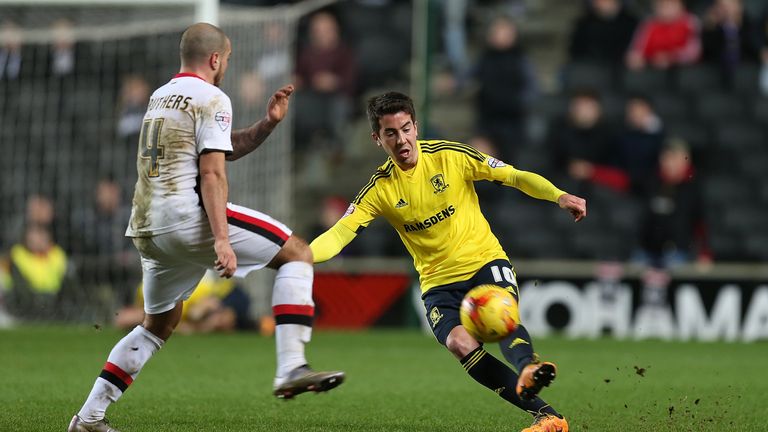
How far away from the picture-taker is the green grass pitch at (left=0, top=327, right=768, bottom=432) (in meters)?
6.33

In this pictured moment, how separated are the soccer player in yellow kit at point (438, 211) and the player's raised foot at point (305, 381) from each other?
2.81 feet

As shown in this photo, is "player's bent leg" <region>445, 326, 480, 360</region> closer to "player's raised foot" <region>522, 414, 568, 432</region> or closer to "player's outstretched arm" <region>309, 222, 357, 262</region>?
"player's raised foot" <region>522, 414, 568, 432</region>

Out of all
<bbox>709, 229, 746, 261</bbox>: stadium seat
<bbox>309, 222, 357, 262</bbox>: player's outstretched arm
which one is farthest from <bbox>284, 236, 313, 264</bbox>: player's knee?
<bbox>709, 229, 746, 261</bbox>: stadium seat

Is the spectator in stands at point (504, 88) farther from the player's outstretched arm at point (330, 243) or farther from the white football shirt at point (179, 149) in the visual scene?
the white football shirt at point (179, 149)

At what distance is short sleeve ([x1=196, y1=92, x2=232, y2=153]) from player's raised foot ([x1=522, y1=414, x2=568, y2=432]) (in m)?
1.81

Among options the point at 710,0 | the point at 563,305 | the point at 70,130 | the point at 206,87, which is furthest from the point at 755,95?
the point at 206,87

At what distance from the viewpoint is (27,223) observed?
15.5 meters

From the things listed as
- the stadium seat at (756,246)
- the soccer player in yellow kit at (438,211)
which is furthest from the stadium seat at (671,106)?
the soccer player in yellow kit at (438,211)

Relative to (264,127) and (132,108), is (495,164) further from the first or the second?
(132,108)

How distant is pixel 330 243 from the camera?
588 cm

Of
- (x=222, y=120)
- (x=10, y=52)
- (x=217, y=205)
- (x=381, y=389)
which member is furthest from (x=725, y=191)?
(x=217, y=205)

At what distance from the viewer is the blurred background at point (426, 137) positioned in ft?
46.4

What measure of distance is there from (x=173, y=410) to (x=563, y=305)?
318 inches

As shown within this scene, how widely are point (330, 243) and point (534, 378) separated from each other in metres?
1.23
